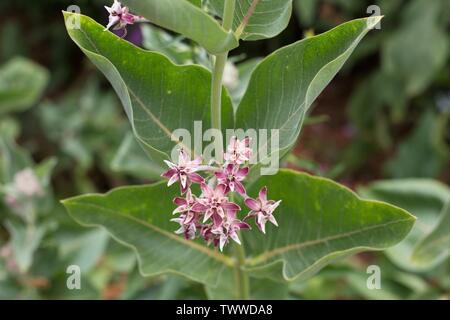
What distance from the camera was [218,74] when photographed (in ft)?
2.10

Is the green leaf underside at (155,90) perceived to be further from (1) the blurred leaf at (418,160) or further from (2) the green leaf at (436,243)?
(1) the blurred leaf at (418,160)

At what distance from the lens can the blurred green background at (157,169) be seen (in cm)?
109

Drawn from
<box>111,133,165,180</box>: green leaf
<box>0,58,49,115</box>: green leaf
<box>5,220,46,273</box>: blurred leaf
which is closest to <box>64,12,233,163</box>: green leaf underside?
<box>111,133,165,180</box>: green leaf

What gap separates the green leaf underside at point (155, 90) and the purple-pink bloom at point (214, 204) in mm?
71

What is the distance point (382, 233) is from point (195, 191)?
0.61ft

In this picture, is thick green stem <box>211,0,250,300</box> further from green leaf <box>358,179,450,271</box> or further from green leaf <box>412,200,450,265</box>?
green leaf <box>358,179,450,271</box>

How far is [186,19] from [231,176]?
0.45ft

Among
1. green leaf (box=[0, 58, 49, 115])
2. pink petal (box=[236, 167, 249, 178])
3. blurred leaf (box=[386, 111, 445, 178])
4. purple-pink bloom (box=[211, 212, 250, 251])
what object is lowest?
purple-pink bloom (box=[211, 212, 250, 251])

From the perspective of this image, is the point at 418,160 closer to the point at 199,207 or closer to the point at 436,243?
the point at 436,243

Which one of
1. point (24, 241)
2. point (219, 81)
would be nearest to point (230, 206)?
point (219, 81)

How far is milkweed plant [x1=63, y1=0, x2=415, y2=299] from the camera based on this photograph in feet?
1.98

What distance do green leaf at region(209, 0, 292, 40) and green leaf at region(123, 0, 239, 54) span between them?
0.20ft

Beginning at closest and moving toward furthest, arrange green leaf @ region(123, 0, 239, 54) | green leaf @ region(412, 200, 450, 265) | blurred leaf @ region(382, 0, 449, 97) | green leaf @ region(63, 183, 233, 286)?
green leaf @ region(123, 0, 239, 54)
green leaf @ region(63, 183, 233, 286)
green leaf @ region(412, 200, 450, 265)
blurred leaf @ region(382, 0, 449, 97)
